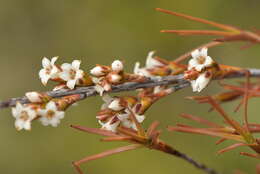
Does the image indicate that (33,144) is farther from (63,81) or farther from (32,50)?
(63,81)

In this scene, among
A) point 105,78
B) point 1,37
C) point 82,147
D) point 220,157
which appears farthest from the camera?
point 1,37

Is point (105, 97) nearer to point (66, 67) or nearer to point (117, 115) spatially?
point (117, 115)

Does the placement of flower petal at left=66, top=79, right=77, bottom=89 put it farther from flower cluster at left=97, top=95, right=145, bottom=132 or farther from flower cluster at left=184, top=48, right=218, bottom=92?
flower cluster at left=184, top=48, right=218, bottom=92

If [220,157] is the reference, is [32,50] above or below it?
above

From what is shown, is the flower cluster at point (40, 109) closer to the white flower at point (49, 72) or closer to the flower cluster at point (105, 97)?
the flower cluster at point (105, 97)

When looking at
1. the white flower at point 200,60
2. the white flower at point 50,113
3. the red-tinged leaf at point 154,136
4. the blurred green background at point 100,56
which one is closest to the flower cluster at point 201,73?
the white flower at point 200,60

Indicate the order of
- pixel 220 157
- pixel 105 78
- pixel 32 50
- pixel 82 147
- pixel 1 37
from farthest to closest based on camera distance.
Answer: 1. pixel 1 37
2. pixel 32 50
3. pixel 82 147
4. pixel 220 157
5. pixel 105 78

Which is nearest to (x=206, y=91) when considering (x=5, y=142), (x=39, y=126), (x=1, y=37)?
(x=39, y=126)

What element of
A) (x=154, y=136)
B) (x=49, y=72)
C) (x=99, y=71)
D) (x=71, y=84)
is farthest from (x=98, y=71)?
(x=154, y=136)
